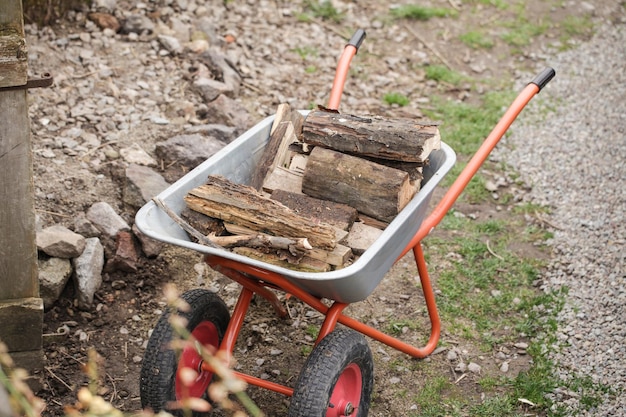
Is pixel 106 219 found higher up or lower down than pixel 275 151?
lower down

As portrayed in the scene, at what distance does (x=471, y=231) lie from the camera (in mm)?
4254

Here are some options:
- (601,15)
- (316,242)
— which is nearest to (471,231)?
(316,242)

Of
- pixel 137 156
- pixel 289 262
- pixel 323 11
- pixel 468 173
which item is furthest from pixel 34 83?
pixel 323 11

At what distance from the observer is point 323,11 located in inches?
237

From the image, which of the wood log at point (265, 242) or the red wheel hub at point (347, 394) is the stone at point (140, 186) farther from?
the red wheel hub at point (347, 394)

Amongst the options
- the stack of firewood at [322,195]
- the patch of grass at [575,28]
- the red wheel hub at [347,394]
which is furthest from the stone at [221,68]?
the patch of grass at [575,28]

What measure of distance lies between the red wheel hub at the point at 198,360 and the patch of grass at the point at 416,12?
405 centimetres

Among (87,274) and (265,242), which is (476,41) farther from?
(265,242)

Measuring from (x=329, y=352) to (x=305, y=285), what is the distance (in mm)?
231

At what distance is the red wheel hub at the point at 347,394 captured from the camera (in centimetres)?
260

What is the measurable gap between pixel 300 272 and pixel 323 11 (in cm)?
418

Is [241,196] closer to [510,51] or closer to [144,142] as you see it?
[144,142]

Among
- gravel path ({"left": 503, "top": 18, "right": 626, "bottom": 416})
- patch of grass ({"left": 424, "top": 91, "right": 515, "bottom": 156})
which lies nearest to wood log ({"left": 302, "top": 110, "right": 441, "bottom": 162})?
gravel path ({"left": 503, "top": 18, "right": 626, "bottom": 416})

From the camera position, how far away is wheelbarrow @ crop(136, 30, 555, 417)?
236cm
